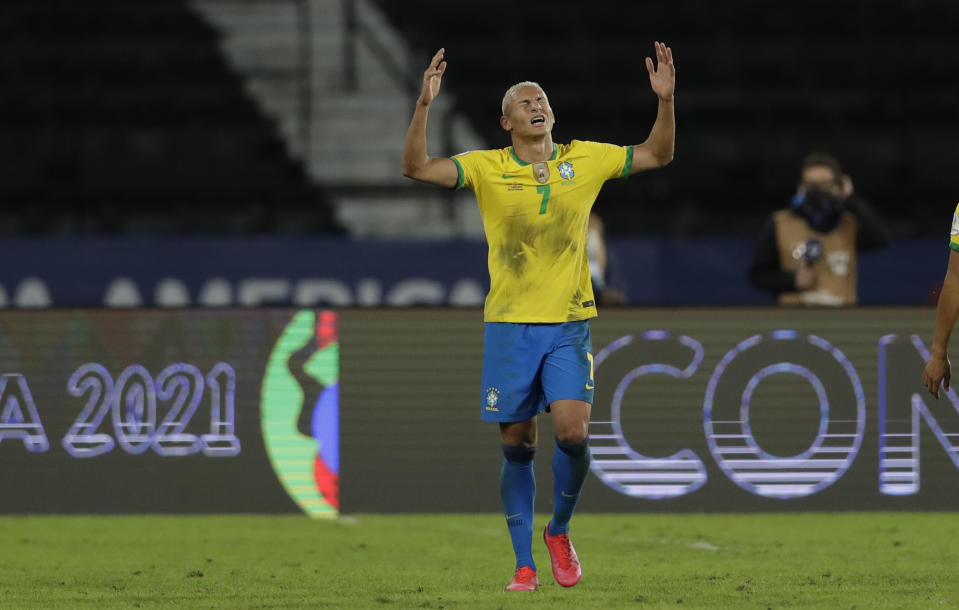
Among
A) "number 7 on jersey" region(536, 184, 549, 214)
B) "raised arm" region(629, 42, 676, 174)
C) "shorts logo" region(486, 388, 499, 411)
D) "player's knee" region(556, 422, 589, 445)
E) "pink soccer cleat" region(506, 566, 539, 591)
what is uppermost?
"raised arm" region(629, 42, 676, 174)

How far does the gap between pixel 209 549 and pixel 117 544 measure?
0.46 metres

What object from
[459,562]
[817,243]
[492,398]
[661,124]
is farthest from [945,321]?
[817,243]

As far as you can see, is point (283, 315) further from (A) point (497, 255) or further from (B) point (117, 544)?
(A) point (497, 255)

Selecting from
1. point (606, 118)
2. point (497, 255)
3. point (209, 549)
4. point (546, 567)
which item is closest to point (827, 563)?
point (546, 567)

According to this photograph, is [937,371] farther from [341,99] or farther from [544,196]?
[341,99]

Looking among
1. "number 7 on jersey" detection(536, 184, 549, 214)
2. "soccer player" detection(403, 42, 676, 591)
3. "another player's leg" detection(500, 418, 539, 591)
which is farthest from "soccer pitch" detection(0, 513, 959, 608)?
"number 7 on jersey" detection(536, 184, 549, 214)

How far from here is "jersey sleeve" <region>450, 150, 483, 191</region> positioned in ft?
17.5

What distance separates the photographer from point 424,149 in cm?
527

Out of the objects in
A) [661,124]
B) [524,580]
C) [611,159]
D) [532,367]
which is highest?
[661,124]

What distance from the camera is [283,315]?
784 centimetres

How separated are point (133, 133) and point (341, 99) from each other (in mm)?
1996

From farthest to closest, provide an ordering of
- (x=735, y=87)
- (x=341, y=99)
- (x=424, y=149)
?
(x=341, y=99) < (x=735, y=87) < (x=424, y=149)

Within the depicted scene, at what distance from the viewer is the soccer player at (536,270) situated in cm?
533

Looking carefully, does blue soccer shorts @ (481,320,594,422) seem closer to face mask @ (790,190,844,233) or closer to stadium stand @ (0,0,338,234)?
face mask @ (790,190,844,233)
